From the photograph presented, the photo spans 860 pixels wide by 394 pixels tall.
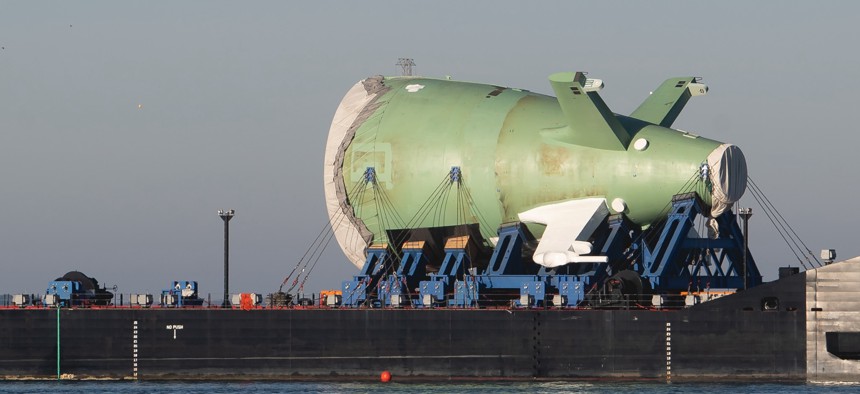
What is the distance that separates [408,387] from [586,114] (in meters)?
17.7

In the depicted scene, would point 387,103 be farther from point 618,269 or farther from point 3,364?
point 3,364

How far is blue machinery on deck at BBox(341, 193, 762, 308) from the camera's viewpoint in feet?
317

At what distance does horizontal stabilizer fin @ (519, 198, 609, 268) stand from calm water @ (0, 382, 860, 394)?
7918 millimetres

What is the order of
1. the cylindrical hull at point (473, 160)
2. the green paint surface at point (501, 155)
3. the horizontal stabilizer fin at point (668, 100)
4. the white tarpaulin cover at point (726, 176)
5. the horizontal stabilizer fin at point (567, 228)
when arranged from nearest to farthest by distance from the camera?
the white tarpaulin cover at point (726, 176) → the horizontal stabilizer fin at point (567, 228) → the green paint surface at point (501, 155) → the cylindrical hull at point (473, 160) → the horizontal stabilizer fin at point (668, 100)

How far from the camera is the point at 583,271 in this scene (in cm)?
9981

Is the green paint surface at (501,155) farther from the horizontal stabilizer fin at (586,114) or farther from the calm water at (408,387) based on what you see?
the calm water at (408,387)

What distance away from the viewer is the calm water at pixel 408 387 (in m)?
87.7

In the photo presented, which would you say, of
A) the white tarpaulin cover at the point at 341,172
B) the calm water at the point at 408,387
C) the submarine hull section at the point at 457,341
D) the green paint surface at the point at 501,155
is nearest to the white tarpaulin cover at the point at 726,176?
the green paint surface at the point at 501,155

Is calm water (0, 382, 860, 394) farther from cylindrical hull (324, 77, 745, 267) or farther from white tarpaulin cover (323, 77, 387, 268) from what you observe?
white tarpaulin cover (323, 77, 387, 268)

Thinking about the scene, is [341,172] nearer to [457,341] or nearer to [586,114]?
[586,114]

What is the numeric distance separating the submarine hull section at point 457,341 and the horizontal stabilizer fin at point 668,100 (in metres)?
15.7

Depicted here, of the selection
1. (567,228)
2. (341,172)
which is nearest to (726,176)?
(567,228)

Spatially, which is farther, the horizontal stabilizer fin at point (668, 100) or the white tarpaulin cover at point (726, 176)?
the horizontal stabilizer fin at point (668, 100)

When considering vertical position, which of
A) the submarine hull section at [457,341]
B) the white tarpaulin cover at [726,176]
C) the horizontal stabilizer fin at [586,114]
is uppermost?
the horizontal stabilizer fin at [586,114]
